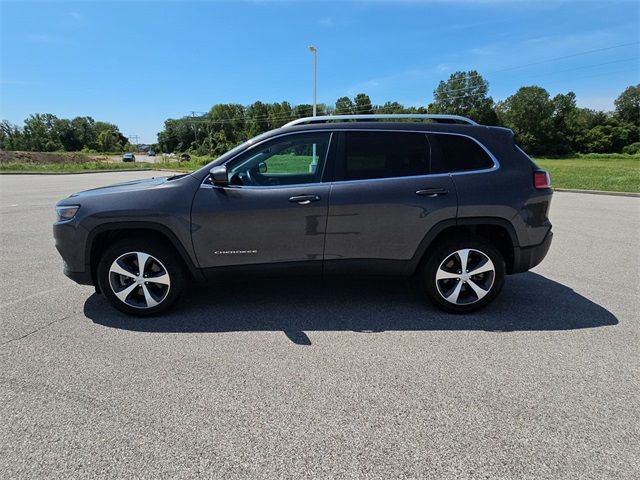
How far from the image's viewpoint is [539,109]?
302 ft

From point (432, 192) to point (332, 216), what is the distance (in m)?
0.94

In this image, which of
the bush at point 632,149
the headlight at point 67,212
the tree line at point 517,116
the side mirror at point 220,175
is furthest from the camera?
the tree line at point 517,116

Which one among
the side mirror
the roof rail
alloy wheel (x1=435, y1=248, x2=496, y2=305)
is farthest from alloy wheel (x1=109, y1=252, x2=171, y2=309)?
alloy wheel (x1=435, y1=248, x2=496, y2=305)

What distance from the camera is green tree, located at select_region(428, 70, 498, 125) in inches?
3979

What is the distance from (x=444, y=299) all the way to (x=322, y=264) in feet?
3.96

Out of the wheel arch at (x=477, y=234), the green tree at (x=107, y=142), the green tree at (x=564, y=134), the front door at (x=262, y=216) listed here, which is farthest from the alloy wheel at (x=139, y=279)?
the green tree at (x=107, y=142)

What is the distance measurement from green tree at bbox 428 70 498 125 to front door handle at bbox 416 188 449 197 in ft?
342

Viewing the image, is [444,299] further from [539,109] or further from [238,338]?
[539,109]

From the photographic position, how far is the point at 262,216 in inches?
140

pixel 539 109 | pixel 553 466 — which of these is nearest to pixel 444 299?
pixel 553 466

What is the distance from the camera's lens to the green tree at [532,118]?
89.0 metres

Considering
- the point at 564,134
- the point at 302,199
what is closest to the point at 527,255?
the point at 302,199

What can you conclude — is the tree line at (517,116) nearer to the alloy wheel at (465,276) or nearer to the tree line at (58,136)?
the tree line at (58,136)

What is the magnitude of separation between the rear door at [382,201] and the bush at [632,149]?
8898 centimetres
